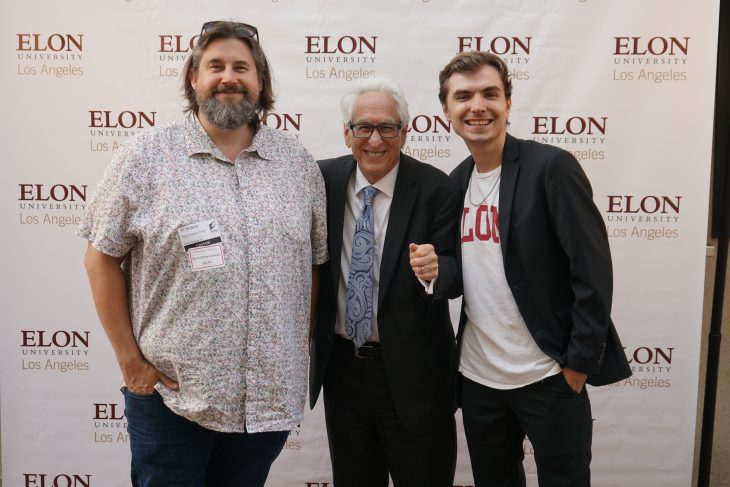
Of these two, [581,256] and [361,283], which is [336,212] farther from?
[581,256]

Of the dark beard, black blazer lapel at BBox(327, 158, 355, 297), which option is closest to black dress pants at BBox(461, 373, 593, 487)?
black blazer lapel at BBox(327, 158, 355, 297)

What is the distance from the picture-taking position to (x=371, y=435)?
215 centimetres

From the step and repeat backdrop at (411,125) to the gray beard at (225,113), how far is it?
1.15m

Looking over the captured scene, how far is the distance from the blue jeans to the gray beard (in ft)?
2.60

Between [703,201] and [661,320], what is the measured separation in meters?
0.58

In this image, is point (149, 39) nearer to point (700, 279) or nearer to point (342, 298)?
point (342, 298)

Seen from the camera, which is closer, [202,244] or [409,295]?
[202,244]

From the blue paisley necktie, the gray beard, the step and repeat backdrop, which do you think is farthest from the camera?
the step and repeat backdrop

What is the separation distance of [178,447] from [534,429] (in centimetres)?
107

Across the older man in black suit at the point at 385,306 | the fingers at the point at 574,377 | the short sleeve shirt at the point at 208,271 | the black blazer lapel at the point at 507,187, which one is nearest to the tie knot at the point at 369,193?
the older man in black suit at the point at 385,306

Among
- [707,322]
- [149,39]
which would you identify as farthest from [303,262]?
[707,322]

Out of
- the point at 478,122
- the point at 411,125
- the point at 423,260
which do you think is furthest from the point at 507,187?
the point at 411,125

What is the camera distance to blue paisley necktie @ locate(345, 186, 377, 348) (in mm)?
2006

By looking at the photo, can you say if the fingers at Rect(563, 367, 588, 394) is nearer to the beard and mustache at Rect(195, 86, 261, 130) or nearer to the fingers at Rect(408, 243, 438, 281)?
the fingers at Rect(408, 243, 438, 281)
